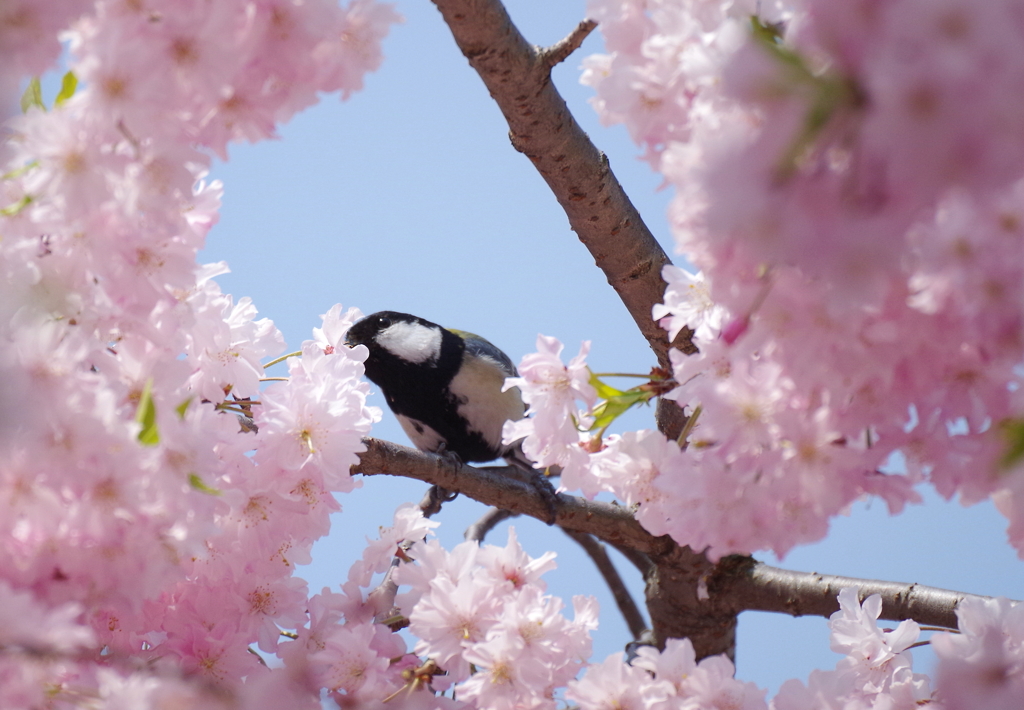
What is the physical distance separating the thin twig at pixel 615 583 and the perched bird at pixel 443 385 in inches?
16.9

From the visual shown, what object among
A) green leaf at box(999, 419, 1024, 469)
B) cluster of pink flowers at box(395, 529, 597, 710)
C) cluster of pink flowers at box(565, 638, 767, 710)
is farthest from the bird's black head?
green leaf at box(999, 419, 1024, 469)

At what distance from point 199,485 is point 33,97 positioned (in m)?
0.40

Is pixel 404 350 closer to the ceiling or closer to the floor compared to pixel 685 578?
closer to the ceiling

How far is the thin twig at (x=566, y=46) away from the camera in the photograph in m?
1.19

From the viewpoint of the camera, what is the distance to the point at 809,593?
5.65ft

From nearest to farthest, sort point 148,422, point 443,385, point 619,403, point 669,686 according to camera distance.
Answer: point 148,422 → point 619,403 → point 669,686 → point 443,385

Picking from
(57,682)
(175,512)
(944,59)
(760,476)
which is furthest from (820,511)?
(57,682)

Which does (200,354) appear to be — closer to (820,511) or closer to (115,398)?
(115,398)

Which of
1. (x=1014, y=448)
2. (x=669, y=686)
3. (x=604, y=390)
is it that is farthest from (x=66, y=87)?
(x=669, y=686)

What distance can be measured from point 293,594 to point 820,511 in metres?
0.82

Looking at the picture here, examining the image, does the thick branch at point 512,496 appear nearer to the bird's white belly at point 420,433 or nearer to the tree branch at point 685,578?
the tree branch at point 685,578

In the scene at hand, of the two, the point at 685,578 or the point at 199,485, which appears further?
the point at 685,578

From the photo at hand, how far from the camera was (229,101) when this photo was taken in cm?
74

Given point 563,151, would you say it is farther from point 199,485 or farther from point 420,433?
point 420,433
